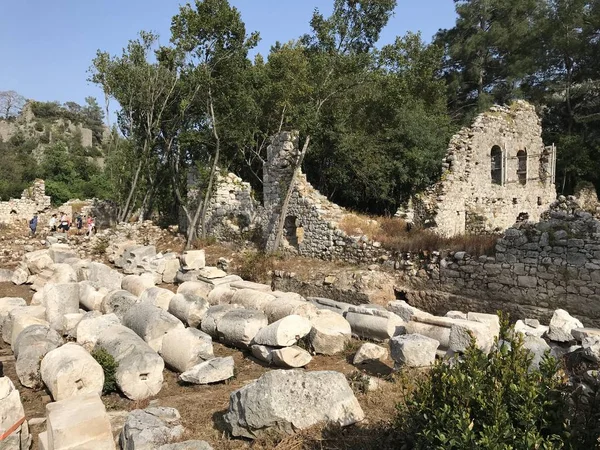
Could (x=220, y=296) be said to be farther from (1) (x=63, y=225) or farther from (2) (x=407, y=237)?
(1) (x=63, y=225)

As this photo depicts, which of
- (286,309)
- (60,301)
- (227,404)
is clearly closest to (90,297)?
(60,301)

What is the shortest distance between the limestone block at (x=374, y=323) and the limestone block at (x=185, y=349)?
2.84 m

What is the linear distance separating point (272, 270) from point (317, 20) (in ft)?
52.2

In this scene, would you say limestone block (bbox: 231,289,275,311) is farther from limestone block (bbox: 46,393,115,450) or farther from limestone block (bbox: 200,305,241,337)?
limestone block (bbox: 46,393,115,450)

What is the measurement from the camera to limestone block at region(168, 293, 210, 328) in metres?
9.45

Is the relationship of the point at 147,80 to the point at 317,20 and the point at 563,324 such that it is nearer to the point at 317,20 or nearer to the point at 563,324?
the point at 317,20

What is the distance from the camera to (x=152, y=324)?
802 cm

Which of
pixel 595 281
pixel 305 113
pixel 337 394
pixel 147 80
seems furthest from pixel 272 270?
pixel 147 80

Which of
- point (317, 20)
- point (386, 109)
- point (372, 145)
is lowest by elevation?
point (372, 145)

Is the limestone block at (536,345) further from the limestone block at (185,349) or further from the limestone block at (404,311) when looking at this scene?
the limestone block at (185,349)

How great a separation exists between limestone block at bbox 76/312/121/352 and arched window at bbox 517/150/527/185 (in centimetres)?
1976

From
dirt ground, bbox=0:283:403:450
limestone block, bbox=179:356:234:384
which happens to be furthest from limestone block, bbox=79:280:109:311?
limestone block, bbox=179:356:234:384

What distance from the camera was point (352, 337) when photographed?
846cm

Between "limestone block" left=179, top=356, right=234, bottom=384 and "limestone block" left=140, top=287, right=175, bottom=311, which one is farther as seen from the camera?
"limestone block" left=140, top=287, right=175, bottom=311
